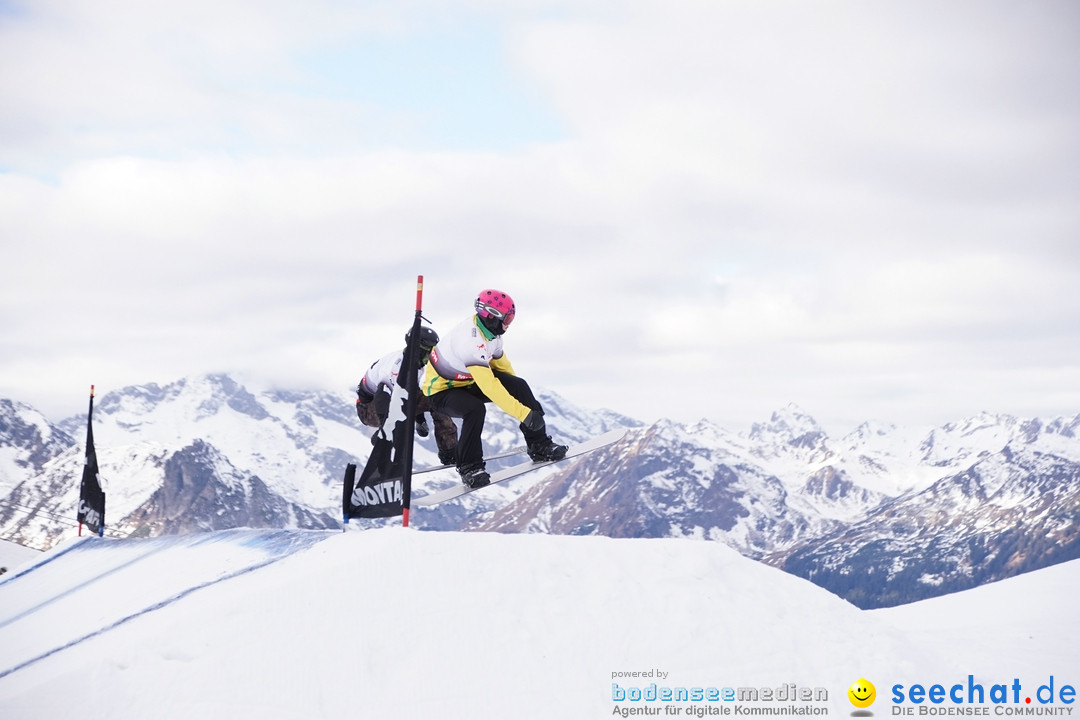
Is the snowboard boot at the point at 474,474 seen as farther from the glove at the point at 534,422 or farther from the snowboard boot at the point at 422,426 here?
the snowboard boot at the point at 422,426

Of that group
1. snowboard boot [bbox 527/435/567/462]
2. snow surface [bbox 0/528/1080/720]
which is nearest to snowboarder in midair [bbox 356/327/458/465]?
Result: snowboard boot [bbox 527/435/567/462]

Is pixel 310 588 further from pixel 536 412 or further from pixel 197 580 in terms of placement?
pixel 536 412

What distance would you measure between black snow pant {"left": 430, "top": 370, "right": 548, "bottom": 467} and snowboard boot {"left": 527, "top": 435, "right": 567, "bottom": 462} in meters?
0.08

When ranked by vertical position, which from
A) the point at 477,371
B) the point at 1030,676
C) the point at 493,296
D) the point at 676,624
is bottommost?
the point at 1030,676

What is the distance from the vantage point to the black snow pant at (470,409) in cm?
1517

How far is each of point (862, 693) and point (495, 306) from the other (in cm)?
732

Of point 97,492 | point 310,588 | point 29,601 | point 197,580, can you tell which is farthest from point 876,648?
point 97,492

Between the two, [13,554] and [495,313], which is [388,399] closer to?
[495,313]

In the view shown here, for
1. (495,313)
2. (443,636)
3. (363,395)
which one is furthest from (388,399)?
(443,636)

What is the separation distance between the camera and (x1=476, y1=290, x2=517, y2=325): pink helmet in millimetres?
15172

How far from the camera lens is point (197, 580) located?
1308 centimetres

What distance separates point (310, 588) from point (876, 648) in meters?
6.93

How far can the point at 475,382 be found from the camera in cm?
1525

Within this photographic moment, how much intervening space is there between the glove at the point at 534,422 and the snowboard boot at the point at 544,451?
0.33 m
